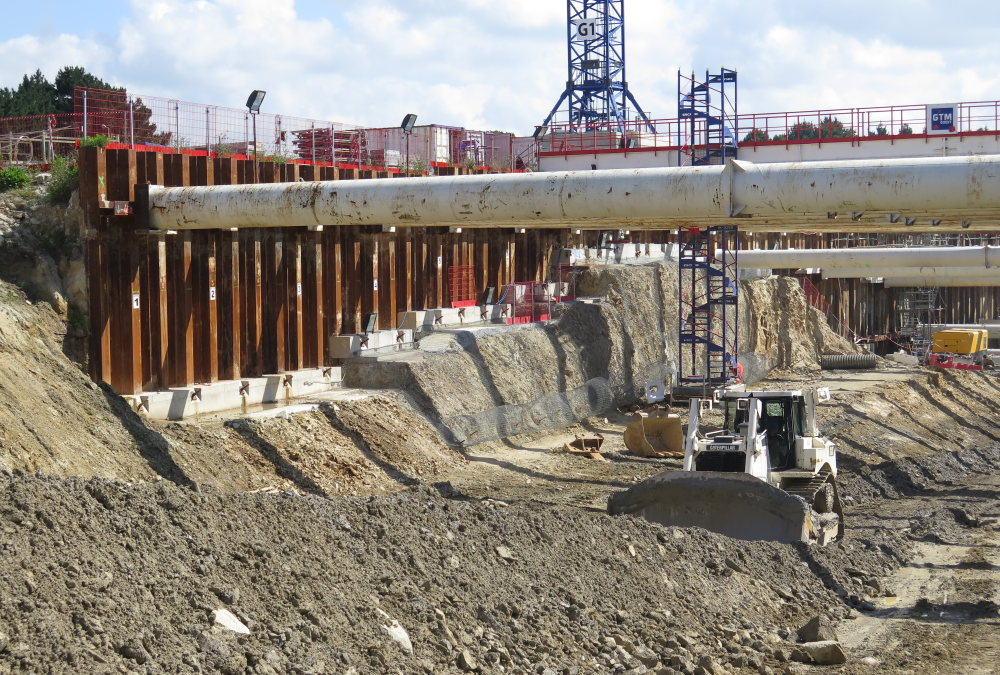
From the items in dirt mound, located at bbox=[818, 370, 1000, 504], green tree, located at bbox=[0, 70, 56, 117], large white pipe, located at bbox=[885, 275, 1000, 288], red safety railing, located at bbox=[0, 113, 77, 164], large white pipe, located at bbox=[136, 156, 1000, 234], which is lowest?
dirt mound, located at bbox=[818, 370, 1000, 504]

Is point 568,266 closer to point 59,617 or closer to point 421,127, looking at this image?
point 421,127

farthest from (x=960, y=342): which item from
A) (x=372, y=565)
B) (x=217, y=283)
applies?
(x=372, y=565)

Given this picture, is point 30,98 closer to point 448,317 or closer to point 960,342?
point 448,317

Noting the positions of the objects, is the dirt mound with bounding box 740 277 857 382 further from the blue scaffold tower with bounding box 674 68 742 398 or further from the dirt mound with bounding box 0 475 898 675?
the dirt mound with bounding box 0 475 898 675

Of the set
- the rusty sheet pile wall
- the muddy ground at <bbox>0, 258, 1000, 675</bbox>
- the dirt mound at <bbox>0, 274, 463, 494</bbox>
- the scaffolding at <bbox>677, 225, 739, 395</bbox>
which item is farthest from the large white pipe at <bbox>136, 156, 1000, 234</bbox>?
the scaffolding at <bbox>677, 225, 739, 395</bbox>

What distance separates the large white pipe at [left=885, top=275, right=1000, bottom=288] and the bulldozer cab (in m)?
41.6

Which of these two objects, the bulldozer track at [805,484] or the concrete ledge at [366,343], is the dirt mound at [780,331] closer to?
the concrete ledge at [366,343]

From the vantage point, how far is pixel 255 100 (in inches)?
1006

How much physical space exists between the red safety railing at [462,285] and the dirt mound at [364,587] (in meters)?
18.5

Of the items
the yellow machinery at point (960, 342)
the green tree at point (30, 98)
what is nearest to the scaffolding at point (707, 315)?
the yellow machinery at point (960, 342)

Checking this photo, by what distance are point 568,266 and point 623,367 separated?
5.22 meters

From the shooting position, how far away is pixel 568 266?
3769 cm

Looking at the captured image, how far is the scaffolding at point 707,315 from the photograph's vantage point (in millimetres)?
34469

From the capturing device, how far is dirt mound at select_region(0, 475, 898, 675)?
820 centimetres
